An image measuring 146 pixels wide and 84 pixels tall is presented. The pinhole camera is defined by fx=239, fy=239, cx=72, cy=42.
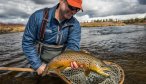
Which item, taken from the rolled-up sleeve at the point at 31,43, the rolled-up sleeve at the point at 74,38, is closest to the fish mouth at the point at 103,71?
the rolled-up sleeve at the point at 74,38

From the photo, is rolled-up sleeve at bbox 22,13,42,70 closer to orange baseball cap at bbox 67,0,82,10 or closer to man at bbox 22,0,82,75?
man at bbox 22,0,82,75

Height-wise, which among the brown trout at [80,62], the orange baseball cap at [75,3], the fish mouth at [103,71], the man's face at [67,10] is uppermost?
the orange baseball cap at [75,3]

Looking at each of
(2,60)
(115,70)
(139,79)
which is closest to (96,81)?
(115,70)

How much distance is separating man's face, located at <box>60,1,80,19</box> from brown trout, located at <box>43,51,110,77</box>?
763 mm

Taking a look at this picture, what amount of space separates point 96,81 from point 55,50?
1064mm

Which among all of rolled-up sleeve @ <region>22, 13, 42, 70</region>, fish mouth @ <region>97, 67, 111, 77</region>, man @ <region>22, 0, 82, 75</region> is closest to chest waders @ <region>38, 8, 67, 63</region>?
man @ <region>22, 0, 82, 75</region>

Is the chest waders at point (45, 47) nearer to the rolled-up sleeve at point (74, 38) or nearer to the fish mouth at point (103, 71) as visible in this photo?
the rolled-up sleeve at point (74, 38)

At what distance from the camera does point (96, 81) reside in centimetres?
445

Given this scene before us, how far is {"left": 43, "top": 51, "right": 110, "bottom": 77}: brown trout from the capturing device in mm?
3826

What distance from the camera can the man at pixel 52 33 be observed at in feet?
14.7

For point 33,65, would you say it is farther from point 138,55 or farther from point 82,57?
point 138,55

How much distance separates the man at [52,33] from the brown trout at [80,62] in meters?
0.52

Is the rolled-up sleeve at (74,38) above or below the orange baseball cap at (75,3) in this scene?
below

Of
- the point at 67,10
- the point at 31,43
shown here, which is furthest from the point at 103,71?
the point at 31,43
